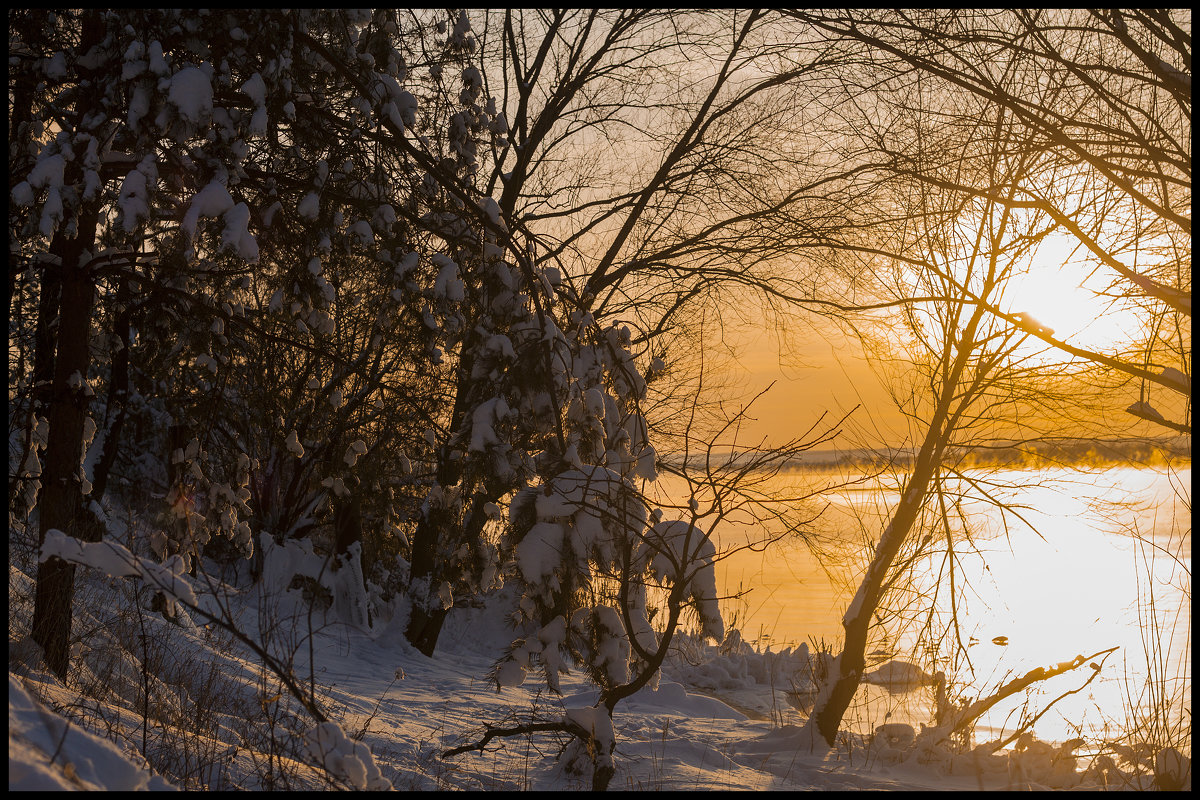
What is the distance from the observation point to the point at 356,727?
615cm

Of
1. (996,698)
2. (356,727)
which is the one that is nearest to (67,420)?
(356,727)

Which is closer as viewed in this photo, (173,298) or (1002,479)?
(173,298)

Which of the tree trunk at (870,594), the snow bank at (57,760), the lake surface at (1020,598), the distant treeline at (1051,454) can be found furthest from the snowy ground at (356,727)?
the distant treeline at (1051,454)

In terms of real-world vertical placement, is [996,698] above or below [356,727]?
above

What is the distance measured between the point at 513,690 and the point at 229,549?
6126mm

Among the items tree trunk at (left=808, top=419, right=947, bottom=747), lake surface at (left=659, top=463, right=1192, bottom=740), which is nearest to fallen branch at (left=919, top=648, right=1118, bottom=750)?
lake surface at (left=659, top=463, right=1192, bottom=740)

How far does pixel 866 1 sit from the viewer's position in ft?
14.8

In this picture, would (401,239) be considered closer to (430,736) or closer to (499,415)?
(499,415)

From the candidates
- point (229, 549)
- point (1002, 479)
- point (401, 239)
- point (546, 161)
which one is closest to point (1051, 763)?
point (1002, 479)

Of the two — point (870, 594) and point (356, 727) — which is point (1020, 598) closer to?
point (870, 594)

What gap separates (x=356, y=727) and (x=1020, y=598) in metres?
10.9

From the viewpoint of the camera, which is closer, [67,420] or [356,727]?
[67,420]

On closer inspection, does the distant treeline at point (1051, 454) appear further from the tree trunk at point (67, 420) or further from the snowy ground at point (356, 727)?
the tree trunk at point (67, 420)

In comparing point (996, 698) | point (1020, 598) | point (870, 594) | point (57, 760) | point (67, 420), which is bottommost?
point (996, 698)
